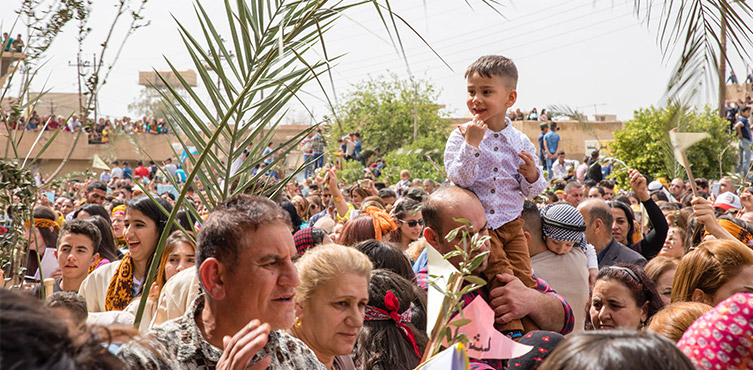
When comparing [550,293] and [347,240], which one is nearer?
[550,293]

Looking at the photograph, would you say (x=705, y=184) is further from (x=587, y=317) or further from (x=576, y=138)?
(x=576, y=138)

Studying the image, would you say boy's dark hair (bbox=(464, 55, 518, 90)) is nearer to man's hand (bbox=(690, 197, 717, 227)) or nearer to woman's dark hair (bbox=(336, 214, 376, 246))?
man's hand (bbox=(690, 197, 717, 227))

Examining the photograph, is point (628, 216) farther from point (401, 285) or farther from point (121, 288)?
point (121, 288)

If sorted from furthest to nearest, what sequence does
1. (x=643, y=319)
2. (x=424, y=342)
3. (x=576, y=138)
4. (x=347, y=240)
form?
(x=576, y=138)
(x=347, y=240)
(x=643, y=319)
(x=424, y=342)

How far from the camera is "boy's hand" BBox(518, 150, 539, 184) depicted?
12.1ft

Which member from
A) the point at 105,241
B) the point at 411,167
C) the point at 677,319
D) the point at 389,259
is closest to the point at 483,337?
the point at 677,319

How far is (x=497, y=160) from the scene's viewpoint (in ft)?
→ 12.1

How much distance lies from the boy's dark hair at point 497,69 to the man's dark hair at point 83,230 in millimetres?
3429

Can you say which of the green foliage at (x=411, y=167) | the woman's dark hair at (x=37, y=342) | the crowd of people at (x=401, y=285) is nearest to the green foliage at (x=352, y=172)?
the green foliage at (x=411, y=167)

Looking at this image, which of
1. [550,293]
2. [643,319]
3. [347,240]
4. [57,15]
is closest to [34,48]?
[57,15]

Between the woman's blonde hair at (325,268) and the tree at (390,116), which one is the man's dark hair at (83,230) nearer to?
the woman's blonde hair at (325,268)

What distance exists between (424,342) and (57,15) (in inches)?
86.6

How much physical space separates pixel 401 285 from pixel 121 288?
2.18 m

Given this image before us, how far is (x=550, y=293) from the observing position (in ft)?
11.5
